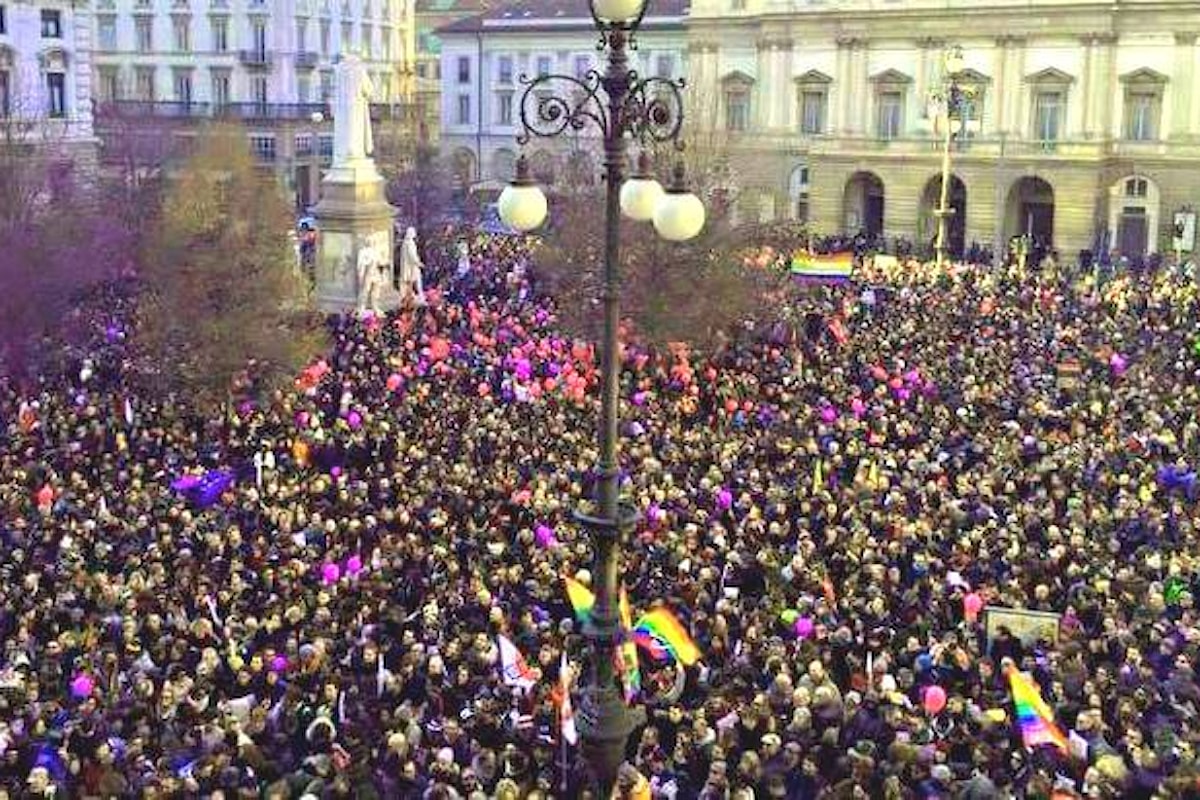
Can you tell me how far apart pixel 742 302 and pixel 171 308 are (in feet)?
38.9

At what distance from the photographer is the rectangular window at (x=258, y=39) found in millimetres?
75188

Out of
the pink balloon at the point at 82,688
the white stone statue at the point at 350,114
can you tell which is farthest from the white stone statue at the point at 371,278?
the pink balloon at the point at 82,688

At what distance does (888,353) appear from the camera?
3259cm

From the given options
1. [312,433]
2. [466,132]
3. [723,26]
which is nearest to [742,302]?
[312,433]

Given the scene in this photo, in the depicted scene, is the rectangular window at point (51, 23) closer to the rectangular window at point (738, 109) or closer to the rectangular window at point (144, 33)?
the rectangular window at point (144, 33)

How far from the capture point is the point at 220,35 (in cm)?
7519

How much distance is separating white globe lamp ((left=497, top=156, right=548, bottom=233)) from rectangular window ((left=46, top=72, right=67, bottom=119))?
48.0m

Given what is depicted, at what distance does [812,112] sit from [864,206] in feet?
15.1

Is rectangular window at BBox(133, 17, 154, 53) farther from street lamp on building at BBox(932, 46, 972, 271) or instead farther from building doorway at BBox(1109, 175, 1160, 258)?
building doorway at BBox(1109, 175, 1160, 258)

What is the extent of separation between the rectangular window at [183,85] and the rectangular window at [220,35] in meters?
1.95

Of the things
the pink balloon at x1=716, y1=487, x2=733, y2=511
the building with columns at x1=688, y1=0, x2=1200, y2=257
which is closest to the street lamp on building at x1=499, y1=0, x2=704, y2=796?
the pink balloon at x1=716, y1=487, x2=733, y2=511

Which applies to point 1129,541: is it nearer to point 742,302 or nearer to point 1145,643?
point 1145,643

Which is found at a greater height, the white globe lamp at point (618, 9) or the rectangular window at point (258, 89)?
the rectangular window at point (258, 89)

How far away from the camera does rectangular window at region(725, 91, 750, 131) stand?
6956 cm
